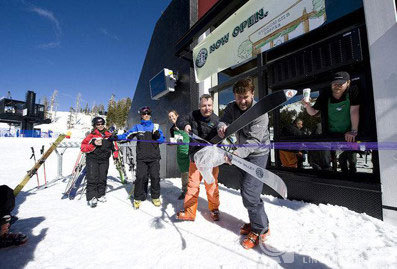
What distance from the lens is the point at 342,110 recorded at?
9.08ft

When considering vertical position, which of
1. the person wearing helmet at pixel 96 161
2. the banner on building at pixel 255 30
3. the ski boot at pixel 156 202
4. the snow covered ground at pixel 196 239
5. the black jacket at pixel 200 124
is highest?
the banner on building at pixel 255 30

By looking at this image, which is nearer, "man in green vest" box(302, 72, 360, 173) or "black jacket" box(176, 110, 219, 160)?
"man in green vest" box(302, 72, 360, 173)

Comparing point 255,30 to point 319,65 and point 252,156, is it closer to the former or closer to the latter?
point 319,65

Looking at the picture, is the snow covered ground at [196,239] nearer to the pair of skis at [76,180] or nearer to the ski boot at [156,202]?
the ski boot at [156,202]

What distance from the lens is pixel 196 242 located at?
218 cm

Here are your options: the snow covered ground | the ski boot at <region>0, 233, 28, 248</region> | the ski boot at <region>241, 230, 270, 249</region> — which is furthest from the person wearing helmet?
the ski boot at <region>241, 230, 270, 249</region>

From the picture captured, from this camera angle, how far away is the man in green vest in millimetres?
2572

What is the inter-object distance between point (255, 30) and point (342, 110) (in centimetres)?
252

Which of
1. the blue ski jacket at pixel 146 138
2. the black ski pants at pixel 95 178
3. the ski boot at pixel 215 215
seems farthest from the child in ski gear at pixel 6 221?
the ski boot at pixel 215 215

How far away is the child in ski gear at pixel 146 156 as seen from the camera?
3477 millimetres

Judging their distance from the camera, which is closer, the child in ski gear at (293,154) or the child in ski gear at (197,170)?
the child in ski gear at (197,170)

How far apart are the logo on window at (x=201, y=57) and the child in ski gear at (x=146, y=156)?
8.80 feet

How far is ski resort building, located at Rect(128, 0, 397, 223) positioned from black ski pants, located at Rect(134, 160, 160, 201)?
2.06 m

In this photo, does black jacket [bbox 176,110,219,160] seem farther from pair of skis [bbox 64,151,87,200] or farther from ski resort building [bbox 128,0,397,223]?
pair of skis [bbox 64,151,87,200]
